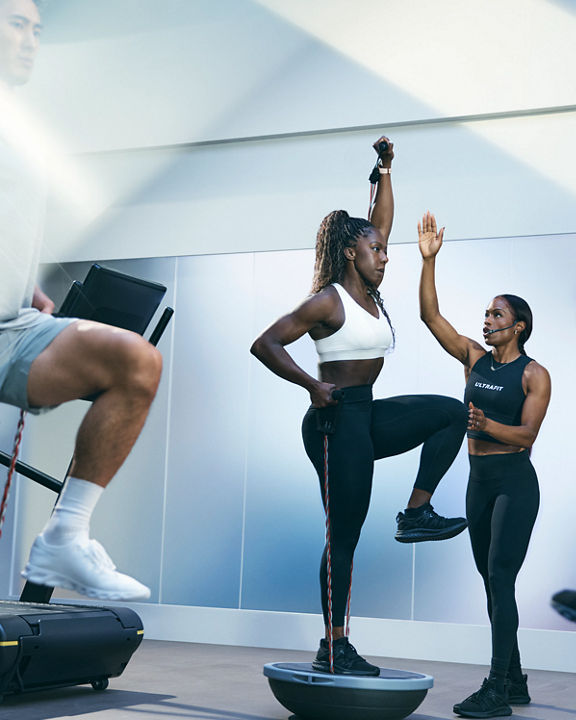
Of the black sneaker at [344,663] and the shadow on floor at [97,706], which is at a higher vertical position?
the black sneaker at [344,663]

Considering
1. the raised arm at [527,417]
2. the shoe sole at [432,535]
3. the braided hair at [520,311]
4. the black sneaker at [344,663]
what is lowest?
the black sneaker at [344,663]

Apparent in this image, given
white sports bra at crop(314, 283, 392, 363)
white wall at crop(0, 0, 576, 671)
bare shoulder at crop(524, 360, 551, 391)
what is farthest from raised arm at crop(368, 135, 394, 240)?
white wall at crop(0, 0, 576, 671)

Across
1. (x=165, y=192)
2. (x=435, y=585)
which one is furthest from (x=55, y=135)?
(x=435, y=585)

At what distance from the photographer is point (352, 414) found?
118 inches

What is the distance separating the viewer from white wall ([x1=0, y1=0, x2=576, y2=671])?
17.9ft

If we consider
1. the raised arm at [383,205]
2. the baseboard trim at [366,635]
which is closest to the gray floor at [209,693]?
the baseboard trim at [366,635]

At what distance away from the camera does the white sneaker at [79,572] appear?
5.26 feet

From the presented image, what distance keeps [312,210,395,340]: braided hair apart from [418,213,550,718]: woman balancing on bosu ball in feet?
2.02

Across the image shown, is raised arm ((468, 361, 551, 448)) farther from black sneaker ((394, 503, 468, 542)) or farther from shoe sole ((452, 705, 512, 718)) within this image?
shoe sole ((452, 705, 512, 718))

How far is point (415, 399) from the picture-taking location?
119 inches

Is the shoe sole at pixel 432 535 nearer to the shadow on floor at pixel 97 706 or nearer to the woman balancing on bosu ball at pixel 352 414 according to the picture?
the woman balancing on bosu ball at pixel 352 414

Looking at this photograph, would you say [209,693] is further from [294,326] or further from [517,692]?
[294,326]

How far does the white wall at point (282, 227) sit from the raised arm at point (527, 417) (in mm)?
1482

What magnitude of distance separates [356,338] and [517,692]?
1899 mm
